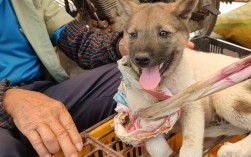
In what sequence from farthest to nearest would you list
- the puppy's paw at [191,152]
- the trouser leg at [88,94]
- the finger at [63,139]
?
the trouser leg at [88,94], the finger at [63,139], the puppy's paw at [191,152]

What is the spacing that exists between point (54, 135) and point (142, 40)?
1.23 ft

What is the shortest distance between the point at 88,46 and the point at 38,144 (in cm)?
54

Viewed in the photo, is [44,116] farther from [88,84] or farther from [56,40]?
[56,40]

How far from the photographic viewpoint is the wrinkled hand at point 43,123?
105cm

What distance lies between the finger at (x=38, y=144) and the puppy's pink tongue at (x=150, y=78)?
1.13 feet

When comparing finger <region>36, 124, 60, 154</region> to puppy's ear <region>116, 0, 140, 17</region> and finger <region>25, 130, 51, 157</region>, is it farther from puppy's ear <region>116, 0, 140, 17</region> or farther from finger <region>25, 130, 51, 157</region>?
puppy's ear <region>116, 0, 140, 17</region>


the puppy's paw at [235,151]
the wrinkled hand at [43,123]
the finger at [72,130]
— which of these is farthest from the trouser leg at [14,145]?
the puppy's paw at [235,151]

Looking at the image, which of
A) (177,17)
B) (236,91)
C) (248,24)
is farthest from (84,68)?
(248,24)

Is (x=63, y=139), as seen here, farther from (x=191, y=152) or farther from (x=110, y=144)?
(x=191, y=152)

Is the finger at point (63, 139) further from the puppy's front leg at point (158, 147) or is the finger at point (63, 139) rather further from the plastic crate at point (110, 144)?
the puppy's front leg at point (158, 147)

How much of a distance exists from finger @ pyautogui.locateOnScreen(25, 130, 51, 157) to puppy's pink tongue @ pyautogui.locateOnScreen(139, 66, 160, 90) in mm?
343

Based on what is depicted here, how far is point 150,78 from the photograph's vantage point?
38.9 inches

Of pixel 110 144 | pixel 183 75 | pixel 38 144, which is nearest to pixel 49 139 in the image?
pixel 38 144

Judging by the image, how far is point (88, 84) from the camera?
1374 mm
